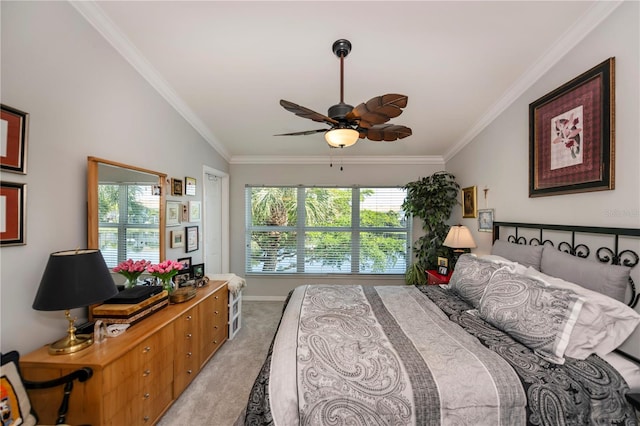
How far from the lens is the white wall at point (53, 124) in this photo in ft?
4.47

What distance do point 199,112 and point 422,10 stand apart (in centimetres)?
246

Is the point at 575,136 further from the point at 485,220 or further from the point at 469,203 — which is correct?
the point at 469,203

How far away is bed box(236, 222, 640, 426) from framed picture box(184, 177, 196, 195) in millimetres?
2047

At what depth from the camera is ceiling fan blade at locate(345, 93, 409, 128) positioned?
1.50 m

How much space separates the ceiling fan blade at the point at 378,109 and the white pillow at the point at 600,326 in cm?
146

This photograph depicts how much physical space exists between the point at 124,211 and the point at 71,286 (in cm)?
94

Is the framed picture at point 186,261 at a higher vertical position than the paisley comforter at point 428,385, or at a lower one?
higher

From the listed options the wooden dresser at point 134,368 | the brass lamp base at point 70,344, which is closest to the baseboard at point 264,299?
the wooden dresser at point 134,368

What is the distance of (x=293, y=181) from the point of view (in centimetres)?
434

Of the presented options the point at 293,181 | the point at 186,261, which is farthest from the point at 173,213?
the point at 293,181

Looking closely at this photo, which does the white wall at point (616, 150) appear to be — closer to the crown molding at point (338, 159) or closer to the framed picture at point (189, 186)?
the crown molding at point (338, 159)

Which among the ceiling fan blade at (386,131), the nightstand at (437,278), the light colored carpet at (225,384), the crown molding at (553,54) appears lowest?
the light colored carpet at (225,384)

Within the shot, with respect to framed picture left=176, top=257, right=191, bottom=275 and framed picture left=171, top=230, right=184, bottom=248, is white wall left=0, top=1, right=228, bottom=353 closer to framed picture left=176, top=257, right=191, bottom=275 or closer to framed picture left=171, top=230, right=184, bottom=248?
framed picture left=171, top=230, right=184, bottom=248

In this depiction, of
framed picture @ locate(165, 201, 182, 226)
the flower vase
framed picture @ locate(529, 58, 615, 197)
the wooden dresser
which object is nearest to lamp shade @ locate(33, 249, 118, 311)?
the wooden dresser
